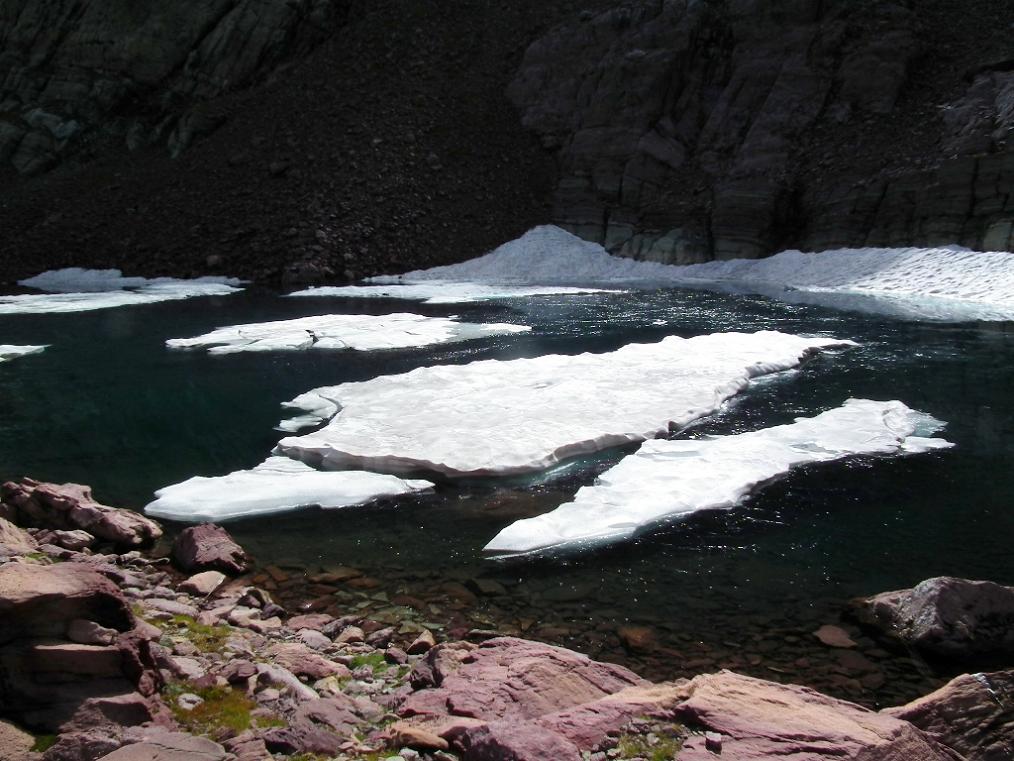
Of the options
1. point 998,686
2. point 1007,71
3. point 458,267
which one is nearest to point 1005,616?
point 998,686

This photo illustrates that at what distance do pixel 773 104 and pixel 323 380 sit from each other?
33883mm

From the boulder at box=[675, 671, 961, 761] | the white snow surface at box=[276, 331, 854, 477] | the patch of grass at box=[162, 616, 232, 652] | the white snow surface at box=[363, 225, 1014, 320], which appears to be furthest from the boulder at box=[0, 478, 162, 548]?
the white snow surface at box=[363, 225, 1014, 320]

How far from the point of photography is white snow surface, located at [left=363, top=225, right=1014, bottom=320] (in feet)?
94.6

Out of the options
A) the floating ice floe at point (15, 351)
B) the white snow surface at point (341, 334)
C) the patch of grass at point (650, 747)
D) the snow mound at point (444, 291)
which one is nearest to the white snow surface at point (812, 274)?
the snow mound at point (444, 291)

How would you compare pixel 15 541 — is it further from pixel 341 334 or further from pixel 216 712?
pixel 341 334

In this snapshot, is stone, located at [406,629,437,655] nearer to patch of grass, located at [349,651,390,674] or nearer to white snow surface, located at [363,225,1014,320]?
A: patch of grass, located at [349,651,390,674]

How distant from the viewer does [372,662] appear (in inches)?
247

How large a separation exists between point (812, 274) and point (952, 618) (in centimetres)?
3100

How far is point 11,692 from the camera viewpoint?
4.72 m

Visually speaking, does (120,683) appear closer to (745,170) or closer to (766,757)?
(766,757)

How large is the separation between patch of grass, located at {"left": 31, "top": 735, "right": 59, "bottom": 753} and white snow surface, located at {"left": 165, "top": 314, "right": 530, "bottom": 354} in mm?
16790

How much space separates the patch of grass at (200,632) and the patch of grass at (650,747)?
3236mm

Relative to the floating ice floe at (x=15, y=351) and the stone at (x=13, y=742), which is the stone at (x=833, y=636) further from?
the floating ice floe at (x=15, y=351)

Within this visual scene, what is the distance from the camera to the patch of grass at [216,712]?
4.91m
